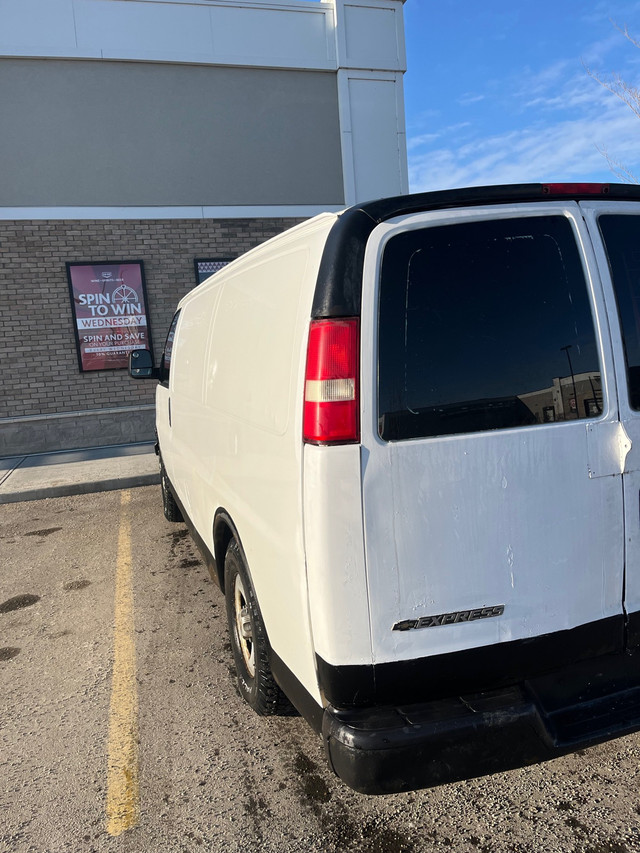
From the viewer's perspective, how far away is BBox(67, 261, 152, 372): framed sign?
11.0 metres

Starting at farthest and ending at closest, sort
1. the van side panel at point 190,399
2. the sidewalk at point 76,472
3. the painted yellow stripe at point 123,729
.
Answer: the sidewalk at point 76,472, the van side panel at point 190,399, the painted yellow stripe at point 123,729

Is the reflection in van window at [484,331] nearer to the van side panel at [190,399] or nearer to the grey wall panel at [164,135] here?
the van side panel at [190,399]

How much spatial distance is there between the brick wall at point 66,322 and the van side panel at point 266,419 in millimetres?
8005

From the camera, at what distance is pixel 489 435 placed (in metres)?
2.05

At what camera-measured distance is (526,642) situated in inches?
83.7

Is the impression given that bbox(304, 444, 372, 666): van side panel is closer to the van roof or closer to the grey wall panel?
the van roof

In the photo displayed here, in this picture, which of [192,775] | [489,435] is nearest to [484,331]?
[489,435]

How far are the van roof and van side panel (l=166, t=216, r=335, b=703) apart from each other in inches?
3.0

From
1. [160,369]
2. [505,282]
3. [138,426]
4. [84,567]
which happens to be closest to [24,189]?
[138,426]

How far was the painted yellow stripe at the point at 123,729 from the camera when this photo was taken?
2547 millimetres

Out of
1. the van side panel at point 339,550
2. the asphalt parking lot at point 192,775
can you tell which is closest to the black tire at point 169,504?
the asphalt parking lot at point 192,775

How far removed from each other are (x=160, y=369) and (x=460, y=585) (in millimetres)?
4418

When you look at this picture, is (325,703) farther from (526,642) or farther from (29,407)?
(29,407)

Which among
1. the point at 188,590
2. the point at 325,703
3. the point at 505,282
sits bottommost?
the point at 188,590
